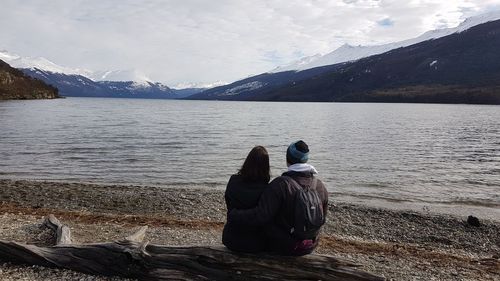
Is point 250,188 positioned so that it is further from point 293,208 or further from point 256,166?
point 293,208

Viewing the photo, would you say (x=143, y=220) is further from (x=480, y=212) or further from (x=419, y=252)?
(x=480, y=212)

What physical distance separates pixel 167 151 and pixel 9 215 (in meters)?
27.0

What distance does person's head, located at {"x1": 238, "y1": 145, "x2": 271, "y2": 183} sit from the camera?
849 cm

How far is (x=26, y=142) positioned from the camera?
48.8 m

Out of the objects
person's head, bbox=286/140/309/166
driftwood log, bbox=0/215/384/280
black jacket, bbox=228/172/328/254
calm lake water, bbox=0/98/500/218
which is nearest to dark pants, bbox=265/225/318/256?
black jacket, bbox=228/172/328/254

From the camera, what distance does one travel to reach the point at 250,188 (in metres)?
8.65

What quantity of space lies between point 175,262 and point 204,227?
741 centimetres

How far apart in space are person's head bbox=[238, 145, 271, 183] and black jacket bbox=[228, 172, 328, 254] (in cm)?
33

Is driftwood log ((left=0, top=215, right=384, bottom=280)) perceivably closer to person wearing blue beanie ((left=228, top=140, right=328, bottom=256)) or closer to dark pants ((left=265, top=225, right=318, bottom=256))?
dark pants ((left=265, top=225, right=318, bottom=256))

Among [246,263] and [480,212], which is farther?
[480,212]

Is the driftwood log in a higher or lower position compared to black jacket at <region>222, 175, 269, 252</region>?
lower

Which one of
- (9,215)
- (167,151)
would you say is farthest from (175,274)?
(167,151)

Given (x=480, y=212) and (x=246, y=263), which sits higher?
(x=246, y=263)

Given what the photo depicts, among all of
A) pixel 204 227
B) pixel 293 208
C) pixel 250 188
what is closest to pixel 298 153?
pixel 293 208
